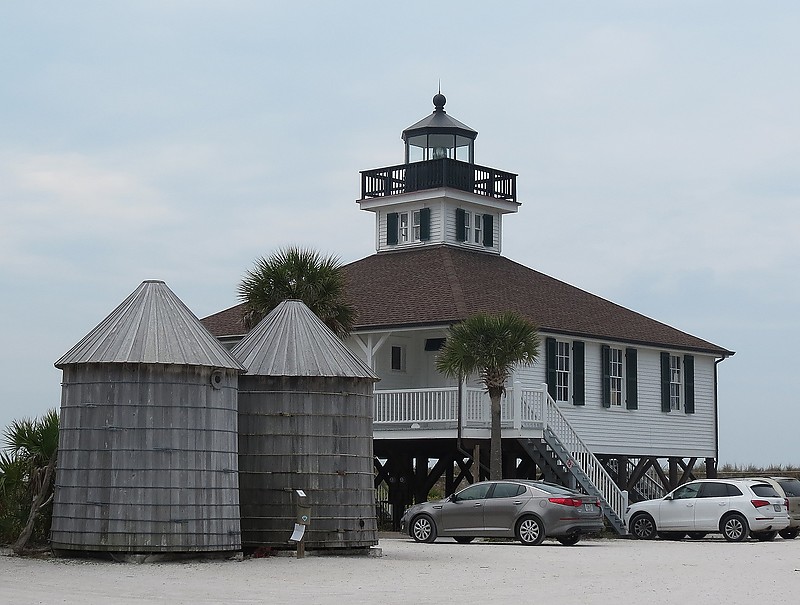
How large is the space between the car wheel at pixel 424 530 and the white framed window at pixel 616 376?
1098cm

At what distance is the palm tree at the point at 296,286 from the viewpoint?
3134cm

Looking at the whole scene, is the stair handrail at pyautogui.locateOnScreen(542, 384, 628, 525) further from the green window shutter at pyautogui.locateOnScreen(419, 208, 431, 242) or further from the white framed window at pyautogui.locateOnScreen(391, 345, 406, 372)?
the green window shutter at pyautogui.locateOnScreen(419, 208, 431, 242)

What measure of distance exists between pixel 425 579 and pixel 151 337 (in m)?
5.63

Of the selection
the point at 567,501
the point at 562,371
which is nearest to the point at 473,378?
the point at 562,371

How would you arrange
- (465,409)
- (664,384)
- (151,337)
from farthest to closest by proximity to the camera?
(664,384) → (465,409) → (151,337)

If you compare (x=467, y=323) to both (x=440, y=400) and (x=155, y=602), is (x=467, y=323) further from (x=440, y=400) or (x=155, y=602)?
(x=155, y=602)

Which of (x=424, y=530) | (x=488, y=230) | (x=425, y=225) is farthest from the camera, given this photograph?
(x=488, y=230)

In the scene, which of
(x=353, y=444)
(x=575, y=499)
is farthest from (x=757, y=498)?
(x=353, y=444)

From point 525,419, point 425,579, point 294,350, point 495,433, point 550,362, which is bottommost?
point 425,579

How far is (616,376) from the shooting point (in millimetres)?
38062

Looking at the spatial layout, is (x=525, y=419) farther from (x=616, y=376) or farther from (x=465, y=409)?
(x=616, y=376)

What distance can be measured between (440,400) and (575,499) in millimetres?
7514

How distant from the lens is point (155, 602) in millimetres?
15227

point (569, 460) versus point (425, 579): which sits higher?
point (569, 460)
